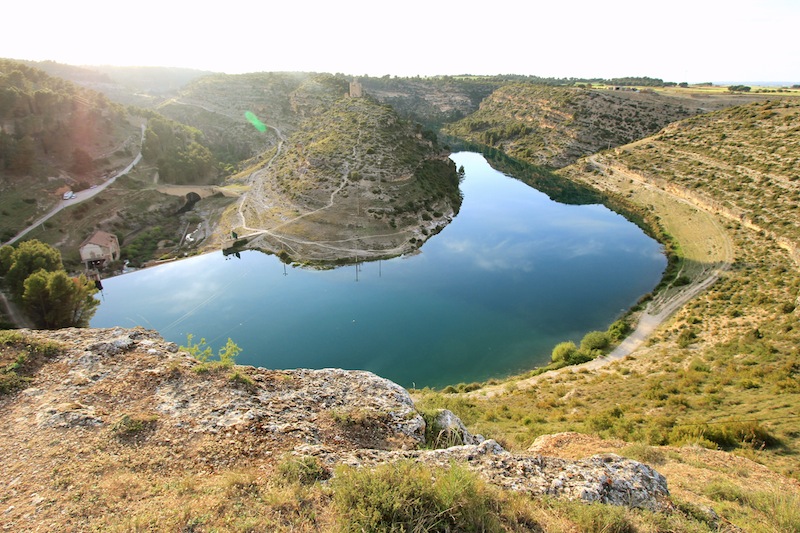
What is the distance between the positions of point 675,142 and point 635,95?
3787 centimetres

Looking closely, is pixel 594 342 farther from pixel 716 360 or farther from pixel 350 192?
pixel 350 192

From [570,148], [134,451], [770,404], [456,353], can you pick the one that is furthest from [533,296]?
[570,148]

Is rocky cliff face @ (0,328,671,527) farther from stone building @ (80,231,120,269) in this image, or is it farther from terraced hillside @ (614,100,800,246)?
terraced hillside @ (614,100,800,246)

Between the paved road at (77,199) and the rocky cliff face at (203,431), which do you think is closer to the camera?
the rocky cliff face at (203,431)

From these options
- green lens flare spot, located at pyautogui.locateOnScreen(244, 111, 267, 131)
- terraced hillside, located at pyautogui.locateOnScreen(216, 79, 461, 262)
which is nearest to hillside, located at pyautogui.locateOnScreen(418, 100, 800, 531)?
terraced hillside, located at pyautogui.locateOnScreen(216, 79, 461, 262)

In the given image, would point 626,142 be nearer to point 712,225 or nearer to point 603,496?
point 712,225

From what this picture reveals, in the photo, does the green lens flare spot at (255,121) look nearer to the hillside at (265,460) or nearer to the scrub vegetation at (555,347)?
the scrub vegetation at (555,347)

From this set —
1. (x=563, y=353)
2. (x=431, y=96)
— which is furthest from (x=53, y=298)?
(x=431, y=96)

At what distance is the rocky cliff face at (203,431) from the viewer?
8.27 m

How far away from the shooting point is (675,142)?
71.1 meters

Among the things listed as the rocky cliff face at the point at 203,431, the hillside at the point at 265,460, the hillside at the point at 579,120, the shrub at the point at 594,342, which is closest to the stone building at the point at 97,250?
the hillside at the point at 265,460

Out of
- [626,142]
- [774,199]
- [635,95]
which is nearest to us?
[774,199]

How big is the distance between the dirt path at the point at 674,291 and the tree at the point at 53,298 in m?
28.8

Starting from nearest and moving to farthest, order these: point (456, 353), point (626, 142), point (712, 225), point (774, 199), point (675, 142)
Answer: point (456, 353) < point (774, 199) < point (712, 225) < point (675, 142) < point (626, 142)
